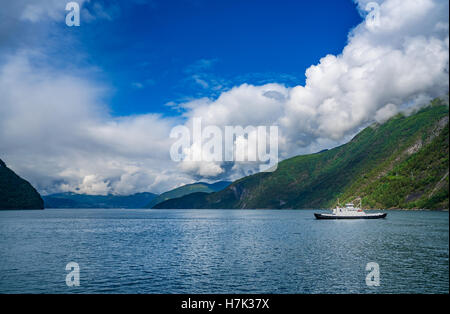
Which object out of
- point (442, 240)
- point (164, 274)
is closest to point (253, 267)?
point (164, 274)

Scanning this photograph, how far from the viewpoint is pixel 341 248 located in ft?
247

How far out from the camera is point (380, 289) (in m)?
40.5

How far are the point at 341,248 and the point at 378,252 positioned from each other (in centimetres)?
849
